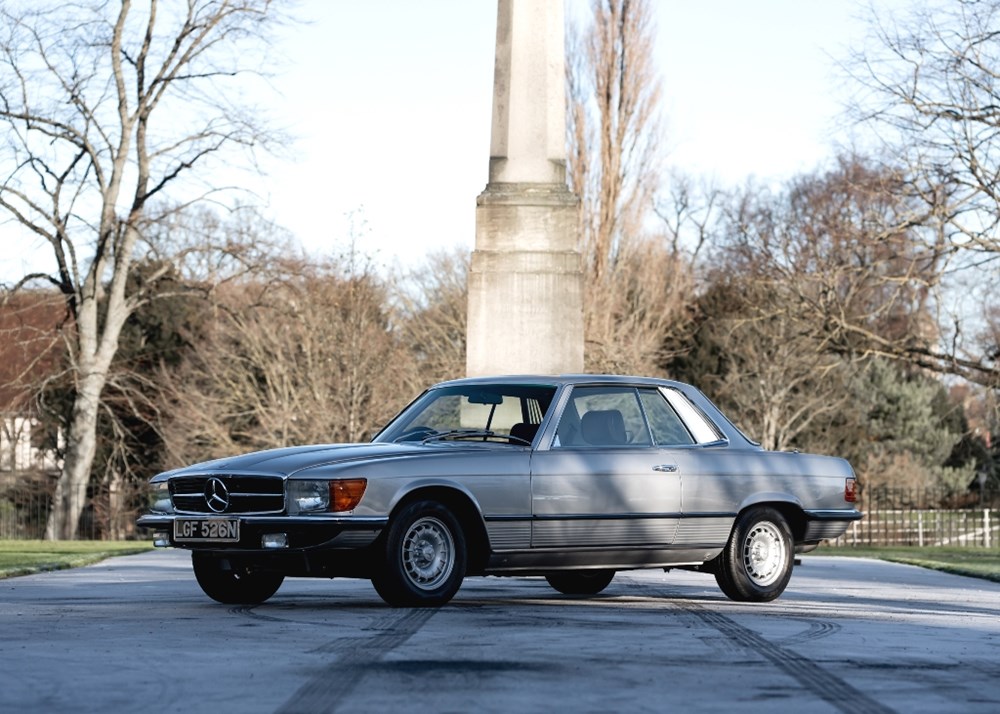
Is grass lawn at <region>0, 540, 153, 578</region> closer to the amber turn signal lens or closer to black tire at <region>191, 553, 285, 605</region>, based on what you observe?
black tire at <region>191, 553, 285, 605</region>

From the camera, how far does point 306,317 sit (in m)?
37.8

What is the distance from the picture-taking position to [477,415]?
11203 millimetres

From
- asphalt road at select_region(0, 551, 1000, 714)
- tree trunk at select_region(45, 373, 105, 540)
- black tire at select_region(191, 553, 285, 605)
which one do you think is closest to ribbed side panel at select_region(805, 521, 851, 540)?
asphalt road at select_region(0, 551, 1000, 714)

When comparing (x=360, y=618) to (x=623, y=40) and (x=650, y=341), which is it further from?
(x=623, y=40)

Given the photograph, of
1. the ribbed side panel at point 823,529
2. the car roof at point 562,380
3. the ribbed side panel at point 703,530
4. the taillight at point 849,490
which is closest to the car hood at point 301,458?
the car roof at point 562,380

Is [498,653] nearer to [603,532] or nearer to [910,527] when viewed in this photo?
[603,532]

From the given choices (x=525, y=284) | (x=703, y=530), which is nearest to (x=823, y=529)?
(x=703, y=530)

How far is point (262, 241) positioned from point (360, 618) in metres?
27.8

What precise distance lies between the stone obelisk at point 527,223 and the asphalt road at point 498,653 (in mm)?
7066

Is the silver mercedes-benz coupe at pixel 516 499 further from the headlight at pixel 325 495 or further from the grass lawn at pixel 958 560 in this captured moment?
the grass lawn at pixel 958 560

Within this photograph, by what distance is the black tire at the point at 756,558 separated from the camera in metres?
11.5

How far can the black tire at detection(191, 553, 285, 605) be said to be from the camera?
35.5 ft

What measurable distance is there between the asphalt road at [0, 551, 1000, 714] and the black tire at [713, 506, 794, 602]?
18cm

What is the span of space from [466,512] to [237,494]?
55.9 inches
